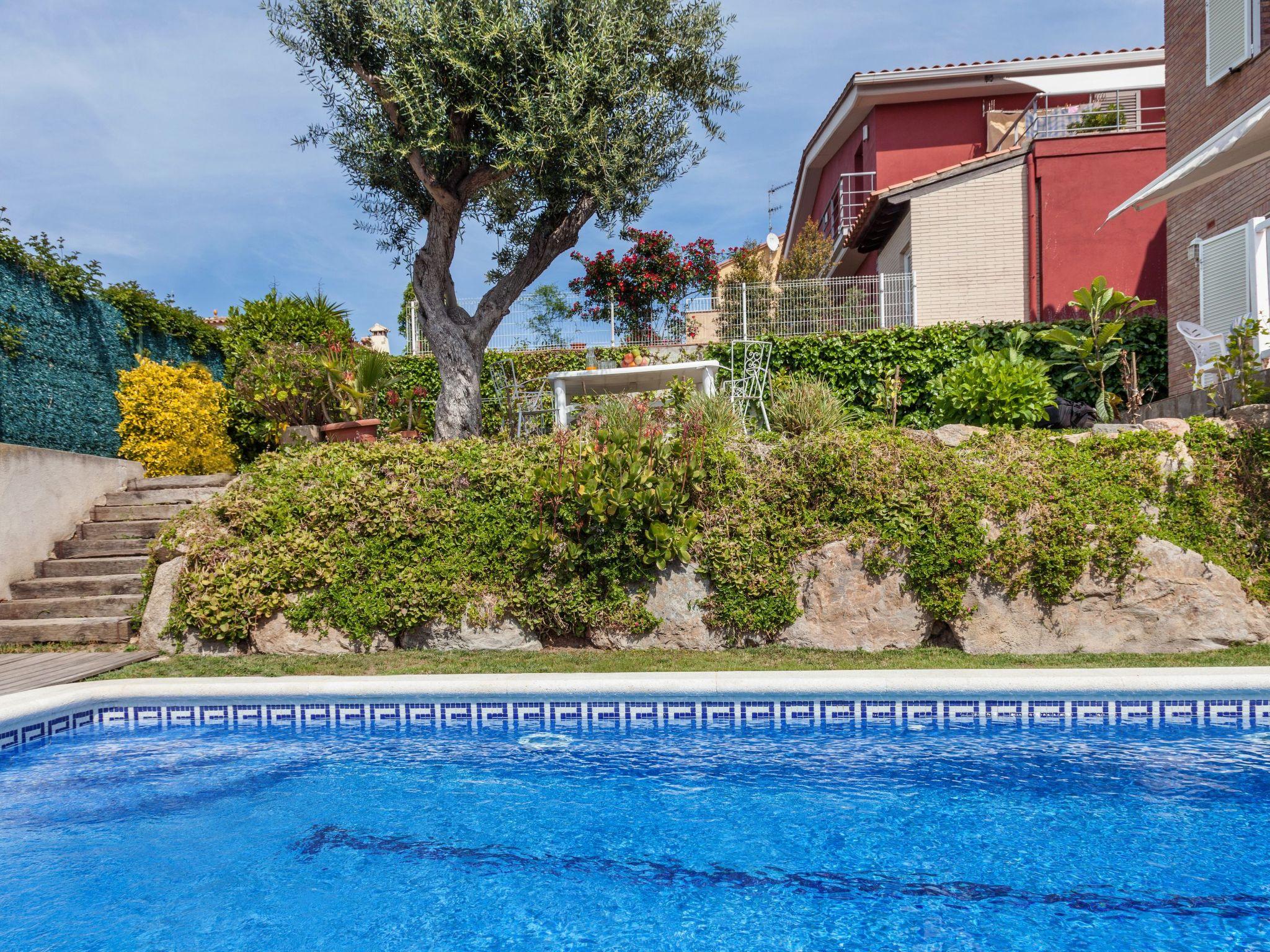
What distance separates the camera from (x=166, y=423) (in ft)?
34.7

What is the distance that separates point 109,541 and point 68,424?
8.05ft

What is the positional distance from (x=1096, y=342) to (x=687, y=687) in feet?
30.8

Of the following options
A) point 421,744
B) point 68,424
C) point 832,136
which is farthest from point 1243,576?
point 832,136

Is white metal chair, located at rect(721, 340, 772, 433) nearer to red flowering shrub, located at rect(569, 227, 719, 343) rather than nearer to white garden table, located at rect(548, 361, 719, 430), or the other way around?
white garden table, located at rect(548, 361, 719, 430)

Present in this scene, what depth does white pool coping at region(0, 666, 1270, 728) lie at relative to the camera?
5.14 meters

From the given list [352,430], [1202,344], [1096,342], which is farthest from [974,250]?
[352,430]

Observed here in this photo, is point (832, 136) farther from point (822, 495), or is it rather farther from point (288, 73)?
point (822, 495)

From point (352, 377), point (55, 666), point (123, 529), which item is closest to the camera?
point (55, 666)

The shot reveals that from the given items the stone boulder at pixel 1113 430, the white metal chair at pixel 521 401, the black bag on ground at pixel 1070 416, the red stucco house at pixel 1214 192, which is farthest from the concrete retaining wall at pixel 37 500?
the black bag on ground at pixel 1070 416

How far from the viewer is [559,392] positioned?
9.52m

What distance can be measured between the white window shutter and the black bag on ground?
1685 millimetres

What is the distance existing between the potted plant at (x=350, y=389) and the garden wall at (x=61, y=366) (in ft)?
9.39

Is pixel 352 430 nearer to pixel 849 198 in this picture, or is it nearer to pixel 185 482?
pixel 185 482

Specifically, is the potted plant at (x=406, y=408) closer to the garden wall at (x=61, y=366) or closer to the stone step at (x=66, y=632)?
the garden wall at (x=61, y=366)
